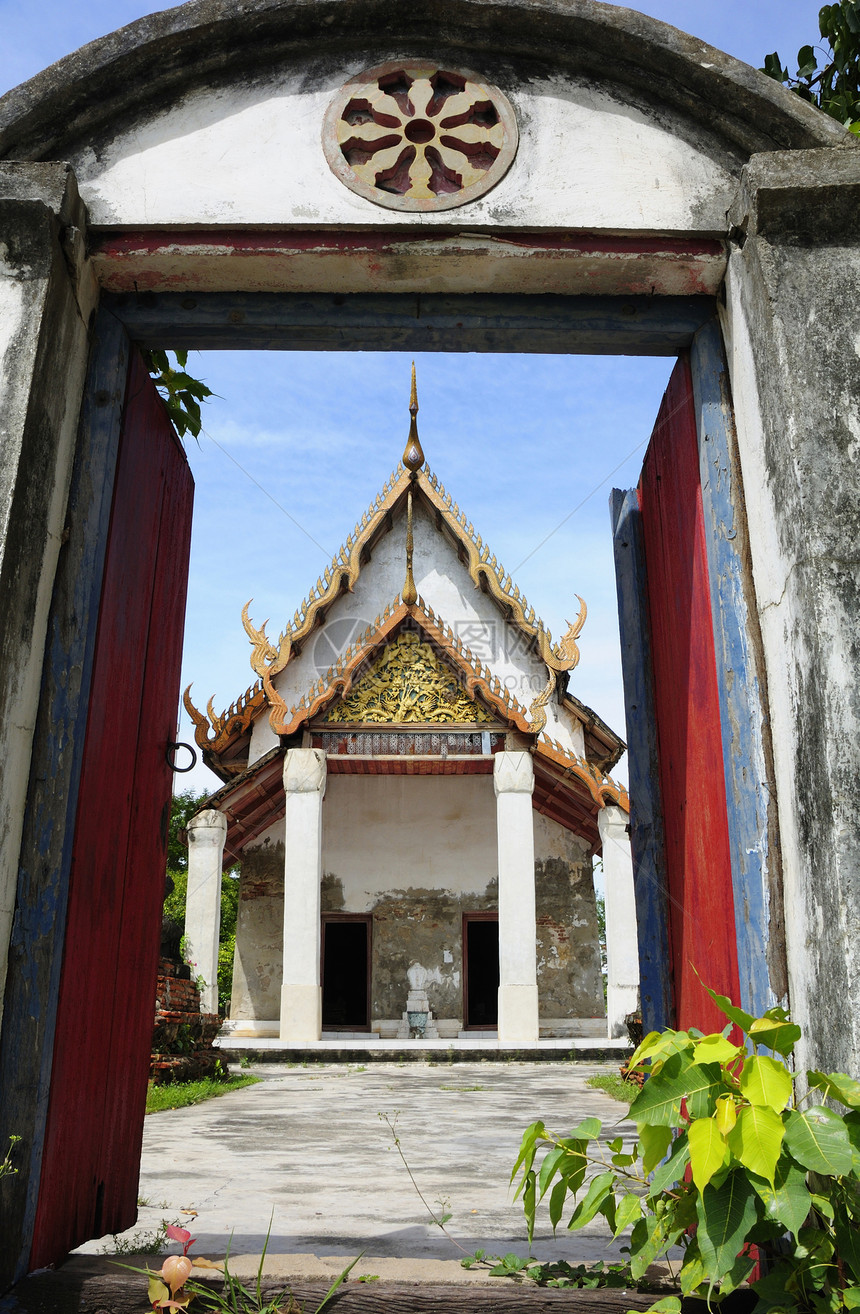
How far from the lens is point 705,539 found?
2.59 metres

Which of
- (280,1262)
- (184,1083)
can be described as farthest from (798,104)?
(184,1083)

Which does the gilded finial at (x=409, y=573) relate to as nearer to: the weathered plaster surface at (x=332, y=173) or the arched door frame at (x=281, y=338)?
the arched door frame at (x=281, y=338)

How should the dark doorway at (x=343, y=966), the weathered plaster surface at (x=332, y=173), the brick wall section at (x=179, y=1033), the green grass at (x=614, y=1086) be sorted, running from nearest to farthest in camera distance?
the weathered plaster surface at (x=332, y=173) < the green grass at (x=614, y=1086) < the brick wall section at (x=179, y=1033) < the dark doorway at (x=343, y=966)

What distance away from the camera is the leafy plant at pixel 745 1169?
155cm

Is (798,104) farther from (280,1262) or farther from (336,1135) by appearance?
(336,1135)

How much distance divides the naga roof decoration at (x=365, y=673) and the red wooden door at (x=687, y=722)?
27.4 ft

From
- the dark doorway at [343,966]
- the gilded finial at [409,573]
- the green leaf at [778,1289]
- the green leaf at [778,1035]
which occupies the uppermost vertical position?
the gilded finial at [409,573]

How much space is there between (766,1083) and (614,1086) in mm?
6114

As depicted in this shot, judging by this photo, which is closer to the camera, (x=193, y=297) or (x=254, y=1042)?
(x=193, y=297)

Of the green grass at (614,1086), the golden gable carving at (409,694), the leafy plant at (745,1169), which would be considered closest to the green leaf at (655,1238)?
the leafy plant at (745,1169)

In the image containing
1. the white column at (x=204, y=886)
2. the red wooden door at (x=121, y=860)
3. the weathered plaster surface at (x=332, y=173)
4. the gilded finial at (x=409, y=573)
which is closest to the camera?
the red wooden door at (x=121, y=860)

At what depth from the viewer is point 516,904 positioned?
10977 millimetres

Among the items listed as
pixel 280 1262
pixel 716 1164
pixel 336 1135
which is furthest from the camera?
pixel 336 1135

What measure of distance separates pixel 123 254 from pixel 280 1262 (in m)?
2.17
